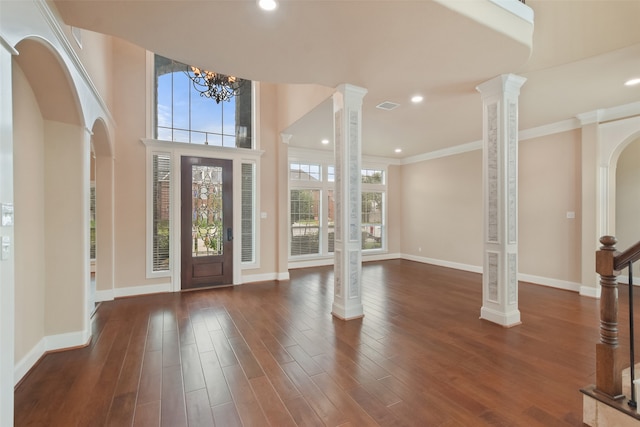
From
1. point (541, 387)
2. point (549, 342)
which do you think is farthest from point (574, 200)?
point (541, 387)

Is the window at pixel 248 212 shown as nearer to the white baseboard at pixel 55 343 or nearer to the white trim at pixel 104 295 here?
the white trim at pixel 104 295

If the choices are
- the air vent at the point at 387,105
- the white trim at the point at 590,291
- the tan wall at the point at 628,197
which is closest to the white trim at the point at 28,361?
the air vent at the point at 387,105

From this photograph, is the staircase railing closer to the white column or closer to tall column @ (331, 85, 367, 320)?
tall column @ (331, 85, 367, 320)

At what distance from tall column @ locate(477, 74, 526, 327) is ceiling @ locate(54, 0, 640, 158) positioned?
290 millimetres

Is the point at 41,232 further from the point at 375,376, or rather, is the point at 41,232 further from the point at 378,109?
the point at 378,109

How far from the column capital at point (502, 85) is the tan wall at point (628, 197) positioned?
3749 millimetres

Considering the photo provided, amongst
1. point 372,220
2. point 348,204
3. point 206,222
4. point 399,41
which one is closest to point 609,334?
point 348,204

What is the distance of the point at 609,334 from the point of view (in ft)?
5.82

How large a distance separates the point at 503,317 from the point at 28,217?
4.86m

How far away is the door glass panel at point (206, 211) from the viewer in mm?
5074

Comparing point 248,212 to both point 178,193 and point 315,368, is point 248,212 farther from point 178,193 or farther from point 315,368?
point 315,368

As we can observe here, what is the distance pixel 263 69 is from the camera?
311cm

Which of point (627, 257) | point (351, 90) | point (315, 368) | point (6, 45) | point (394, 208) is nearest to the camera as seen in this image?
point (6, 45)

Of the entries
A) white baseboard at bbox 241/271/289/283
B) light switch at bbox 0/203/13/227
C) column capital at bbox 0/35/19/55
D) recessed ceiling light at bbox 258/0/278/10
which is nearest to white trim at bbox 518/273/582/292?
white baseboard at bbox 241/271/289/283
